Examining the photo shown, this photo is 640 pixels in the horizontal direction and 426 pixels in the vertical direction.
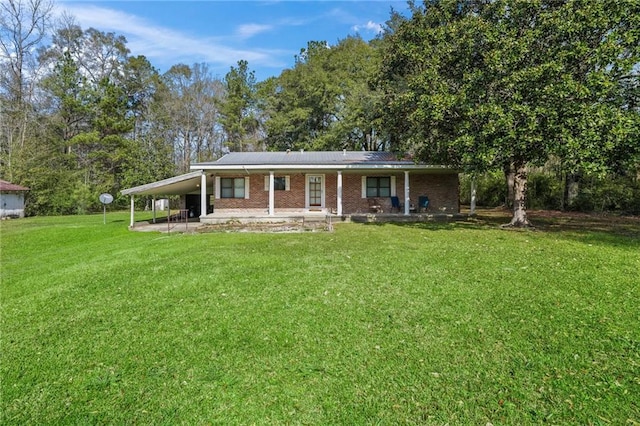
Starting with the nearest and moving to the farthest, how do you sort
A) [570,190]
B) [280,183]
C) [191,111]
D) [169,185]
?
[169,185] → [280,183] → [570,190] → [191,111]

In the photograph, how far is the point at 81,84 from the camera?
32812mm

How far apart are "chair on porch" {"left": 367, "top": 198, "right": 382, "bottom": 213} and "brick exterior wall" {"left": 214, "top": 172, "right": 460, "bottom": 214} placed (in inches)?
8.0

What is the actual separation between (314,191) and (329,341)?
1377 cm

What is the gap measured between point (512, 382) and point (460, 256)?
176 inches

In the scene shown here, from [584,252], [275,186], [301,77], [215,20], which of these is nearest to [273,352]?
[584,252]

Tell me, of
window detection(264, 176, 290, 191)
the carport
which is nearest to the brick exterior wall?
window detection(264, 176, 290, 191)

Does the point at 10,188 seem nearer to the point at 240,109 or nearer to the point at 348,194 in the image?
the point at 240,109

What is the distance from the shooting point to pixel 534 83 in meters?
8.96

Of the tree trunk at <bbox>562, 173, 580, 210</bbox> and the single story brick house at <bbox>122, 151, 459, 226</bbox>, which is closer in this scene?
the single story brick house at <bbox>122, 151, 459, 226</bbox>

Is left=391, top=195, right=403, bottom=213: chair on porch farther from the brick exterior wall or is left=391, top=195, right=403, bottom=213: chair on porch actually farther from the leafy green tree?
the leafy green tree

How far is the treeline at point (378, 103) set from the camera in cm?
881

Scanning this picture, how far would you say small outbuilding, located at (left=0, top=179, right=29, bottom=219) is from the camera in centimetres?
2173

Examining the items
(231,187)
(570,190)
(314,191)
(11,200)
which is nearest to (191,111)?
(11,200)

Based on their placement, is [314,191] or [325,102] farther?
[325,102]
